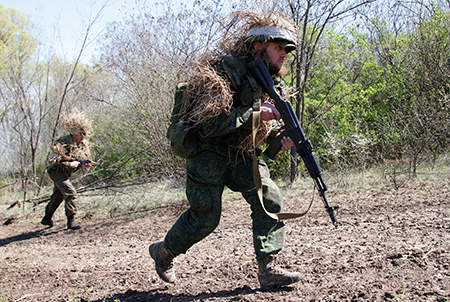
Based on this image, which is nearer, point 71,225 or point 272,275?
point 272,275

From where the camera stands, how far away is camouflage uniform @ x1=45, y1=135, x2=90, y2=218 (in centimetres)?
626

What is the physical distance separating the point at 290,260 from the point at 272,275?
71cm

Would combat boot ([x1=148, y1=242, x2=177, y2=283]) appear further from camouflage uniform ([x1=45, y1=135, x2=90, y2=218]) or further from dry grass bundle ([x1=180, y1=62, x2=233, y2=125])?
camouflage uniform ([x1=45, y1=135, x2=90, y2=218])

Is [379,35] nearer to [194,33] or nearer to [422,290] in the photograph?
[194,33]

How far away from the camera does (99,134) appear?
12375 mm

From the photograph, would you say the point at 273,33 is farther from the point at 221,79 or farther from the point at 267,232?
the point at 267,232

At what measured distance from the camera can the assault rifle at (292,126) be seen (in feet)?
8.67

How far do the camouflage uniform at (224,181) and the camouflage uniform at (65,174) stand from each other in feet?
13.4

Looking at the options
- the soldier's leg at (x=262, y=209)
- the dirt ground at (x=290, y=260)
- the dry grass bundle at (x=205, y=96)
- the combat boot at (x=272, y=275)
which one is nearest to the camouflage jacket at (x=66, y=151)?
the dirt ground at (x=290, y=260)

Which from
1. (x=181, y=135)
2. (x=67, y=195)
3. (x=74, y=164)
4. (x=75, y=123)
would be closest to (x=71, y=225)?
(x=67, y=195)

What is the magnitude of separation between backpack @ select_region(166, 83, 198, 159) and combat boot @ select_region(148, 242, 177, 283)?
0.74m

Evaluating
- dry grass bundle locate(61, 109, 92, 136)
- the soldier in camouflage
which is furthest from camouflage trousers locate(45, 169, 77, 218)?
the soldier in camouflage

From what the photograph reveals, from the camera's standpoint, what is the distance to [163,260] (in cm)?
288

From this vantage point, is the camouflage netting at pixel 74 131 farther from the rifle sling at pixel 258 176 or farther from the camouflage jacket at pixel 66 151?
the rifle sling at pixel 258 176
